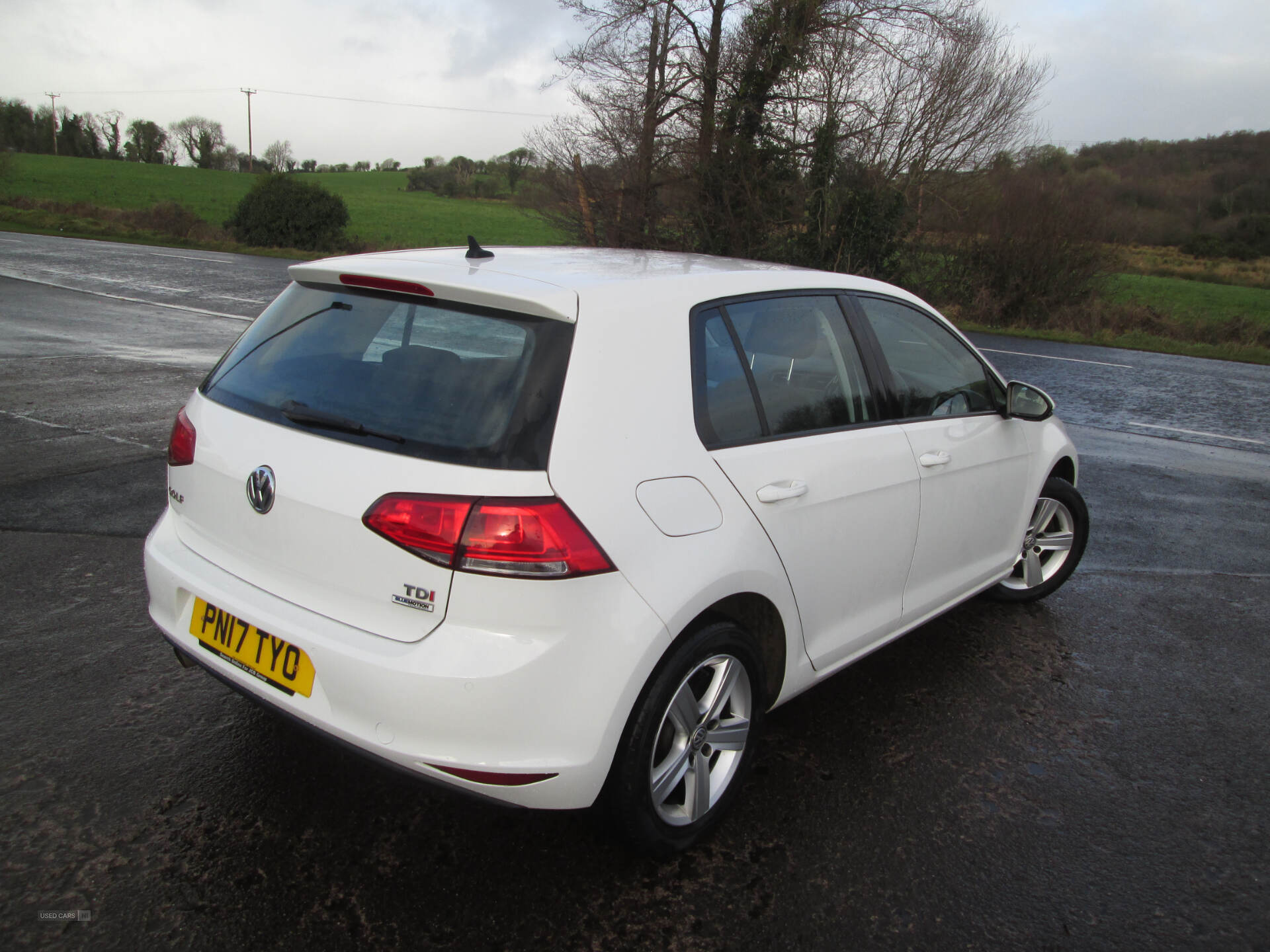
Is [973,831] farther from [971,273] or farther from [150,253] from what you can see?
[150,253]

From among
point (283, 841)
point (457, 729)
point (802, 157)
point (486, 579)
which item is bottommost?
point (283, 841)

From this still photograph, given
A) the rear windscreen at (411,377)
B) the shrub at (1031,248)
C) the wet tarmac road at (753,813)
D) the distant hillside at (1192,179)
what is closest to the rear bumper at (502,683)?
the wet tarmac road at (753,813)

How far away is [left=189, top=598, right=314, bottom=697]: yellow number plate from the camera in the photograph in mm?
2342

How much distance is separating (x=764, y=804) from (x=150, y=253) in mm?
23842

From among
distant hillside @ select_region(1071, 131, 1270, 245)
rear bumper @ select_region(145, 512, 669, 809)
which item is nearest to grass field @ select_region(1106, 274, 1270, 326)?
distant hillside @ select_region(1071, 131, 1270, 245)

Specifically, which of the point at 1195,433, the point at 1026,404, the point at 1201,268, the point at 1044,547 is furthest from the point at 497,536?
the point at 1201,268

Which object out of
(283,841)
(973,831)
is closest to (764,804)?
(973,831)

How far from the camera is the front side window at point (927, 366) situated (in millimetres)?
3500

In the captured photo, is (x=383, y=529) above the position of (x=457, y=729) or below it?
above

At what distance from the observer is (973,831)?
2836 millimetres

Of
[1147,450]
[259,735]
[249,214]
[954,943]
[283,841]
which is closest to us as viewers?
[954,943]

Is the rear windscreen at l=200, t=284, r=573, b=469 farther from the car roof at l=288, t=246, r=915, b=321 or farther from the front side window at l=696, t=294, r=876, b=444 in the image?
the front side window at l=696, t=294, r=876, b=444

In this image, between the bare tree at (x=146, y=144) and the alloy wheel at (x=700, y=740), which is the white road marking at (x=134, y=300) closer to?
the alloy wheel at (x=700, y=740)

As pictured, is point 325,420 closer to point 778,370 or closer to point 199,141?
point 778,370
